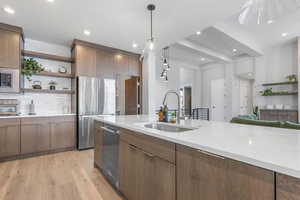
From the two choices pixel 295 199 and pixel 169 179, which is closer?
pixel 295 199

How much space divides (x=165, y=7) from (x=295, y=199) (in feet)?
8.95

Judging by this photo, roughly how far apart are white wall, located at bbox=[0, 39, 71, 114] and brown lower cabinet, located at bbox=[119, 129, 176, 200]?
310 centimetres

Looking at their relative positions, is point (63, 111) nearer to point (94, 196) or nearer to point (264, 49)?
point (94, 196)

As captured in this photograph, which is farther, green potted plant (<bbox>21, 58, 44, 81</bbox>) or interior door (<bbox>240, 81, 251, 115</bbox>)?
interior door (<bbox>240, 81, 251, 115</bbox>)

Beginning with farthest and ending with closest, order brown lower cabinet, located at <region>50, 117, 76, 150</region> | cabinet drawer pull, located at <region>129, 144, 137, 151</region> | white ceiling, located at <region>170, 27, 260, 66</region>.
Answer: white ceiling, located at <region>170, 27, 260, 66</region> → brown lower cabinet, located at <region>50, 117, 76, 150</region> → cabinet drawer pull, located at <region>129, 144, 137, 151</region>

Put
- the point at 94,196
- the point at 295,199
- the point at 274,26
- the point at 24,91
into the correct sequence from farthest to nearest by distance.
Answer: the point at 274,26 → the point at 24,91 → the point at 94,196 → the point at 295,199

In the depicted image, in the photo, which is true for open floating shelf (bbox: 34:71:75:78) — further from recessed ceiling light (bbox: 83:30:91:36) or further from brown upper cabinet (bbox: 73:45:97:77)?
recessed ceiling light (bbox: 83:30:91:36)

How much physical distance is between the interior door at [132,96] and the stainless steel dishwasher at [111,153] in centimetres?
241

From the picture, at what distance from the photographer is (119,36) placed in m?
3.61

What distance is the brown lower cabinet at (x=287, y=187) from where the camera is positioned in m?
0.60

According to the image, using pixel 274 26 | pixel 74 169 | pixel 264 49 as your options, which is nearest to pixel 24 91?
pixel 74 169

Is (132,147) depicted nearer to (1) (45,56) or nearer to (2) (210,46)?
(1) (45,56)

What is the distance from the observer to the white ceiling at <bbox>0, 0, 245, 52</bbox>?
2.41 m

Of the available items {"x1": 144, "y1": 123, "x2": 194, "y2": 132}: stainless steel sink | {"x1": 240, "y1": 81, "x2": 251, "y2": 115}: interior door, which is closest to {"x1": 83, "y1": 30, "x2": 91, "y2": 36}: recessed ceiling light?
{"x1": 144, "y1": 123, "x2": 194, "y2": 132}: stainless steel sink
